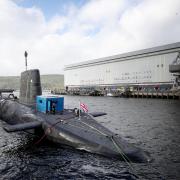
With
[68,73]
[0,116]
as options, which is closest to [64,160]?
[0,116]

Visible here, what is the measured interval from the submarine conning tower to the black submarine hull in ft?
5.97

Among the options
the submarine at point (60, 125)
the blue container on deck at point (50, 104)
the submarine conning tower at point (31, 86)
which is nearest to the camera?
the submarine at point (60, 125)

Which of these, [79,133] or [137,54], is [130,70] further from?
[79,133]

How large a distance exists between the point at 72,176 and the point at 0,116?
15.3 m

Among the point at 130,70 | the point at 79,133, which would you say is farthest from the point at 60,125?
the point at 130,70

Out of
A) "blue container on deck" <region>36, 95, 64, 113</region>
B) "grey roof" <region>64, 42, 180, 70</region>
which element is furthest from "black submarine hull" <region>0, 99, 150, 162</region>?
"grey roof" <region>64, 42, 180, 70</region>

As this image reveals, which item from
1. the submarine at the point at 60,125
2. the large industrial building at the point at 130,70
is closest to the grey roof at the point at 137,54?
the large industrial building at the point at 130,70

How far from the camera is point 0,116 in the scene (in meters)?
22.7

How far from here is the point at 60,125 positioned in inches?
550

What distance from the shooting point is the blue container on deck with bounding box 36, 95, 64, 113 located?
1649cm

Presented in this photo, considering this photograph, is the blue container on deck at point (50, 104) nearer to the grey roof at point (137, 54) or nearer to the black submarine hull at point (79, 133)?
the black submarine hull at point (79, 133)

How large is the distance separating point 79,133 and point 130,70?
6954 cm

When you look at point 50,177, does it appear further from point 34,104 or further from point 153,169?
point 34,104

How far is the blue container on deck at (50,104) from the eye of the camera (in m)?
16.5
